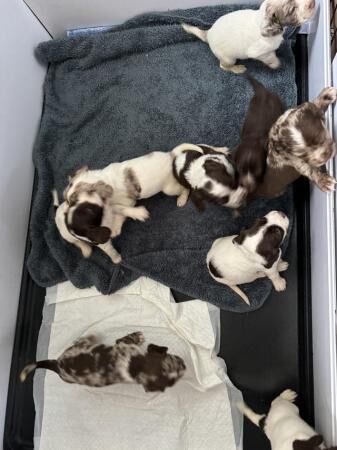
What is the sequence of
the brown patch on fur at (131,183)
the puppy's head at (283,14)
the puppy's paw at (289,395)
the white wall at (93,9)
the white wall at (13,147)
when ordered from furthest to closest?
1. the white wall at (93,9)
2. the white wall at (13,147)
3. the puppy's paw at (289,395)
4. the brown patch on fur at (131,183)
5. the puppy's head at (283,14)

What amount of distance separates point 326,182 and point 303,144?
8.7 inches

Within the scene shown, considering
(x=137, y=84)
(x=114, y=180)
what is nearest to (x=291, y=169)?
(x=114, y=180)

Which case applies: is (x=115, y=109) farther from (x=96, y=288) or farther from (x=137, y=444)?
(x=137, y=444)

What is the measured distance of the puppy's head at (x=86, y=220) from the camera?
80.9 inches

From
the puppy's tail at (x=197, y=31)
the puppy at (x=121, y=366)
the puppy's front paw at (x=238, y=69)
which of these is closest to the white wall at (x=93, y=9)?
the puppy's tail at (x=197, y=31)

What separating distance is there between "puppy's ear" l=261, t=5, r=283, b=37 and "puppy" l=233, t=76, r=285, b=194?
1.12ft

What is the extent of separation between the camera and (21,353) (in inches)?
108

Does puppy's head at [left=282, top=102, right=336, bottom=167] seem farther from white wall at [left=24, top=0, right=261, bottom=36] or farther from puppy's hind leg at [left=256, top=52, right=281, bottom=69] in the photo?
white wall at [left=24, top=0, right=261, bottom=36]

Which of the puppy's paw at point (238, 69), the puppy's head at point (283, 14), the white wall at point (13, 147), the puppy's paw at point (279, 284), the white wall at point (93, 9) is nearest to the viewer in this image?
the puppy's head at point (283, 14)

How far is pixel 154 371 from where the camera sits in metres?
2.26

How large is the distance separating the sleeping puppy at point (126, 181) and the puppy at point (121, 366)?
2.27 feet

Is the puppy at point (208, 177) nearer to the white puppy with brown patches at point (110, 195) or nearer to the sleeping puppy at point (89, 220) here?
the white puppy with brown patches at point (110, 195)

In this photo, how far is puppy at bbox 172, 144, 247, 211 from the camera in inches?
81.1

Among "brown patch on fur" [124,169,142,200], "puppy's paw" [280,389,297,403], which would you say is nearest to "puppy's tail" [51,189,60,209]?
"brown patch on fur" [124,169,142,200]
